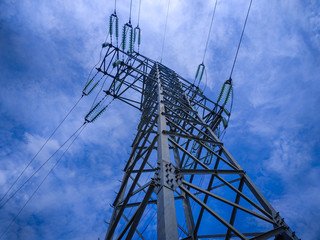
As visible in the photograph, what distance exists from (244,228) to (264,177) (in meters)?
17.4

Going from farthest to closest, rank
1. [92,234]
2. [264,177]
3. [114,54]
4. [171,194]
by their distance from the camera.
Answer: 1. [264,177]
2. [92,234]
3. [114,54]
4. [171,194]

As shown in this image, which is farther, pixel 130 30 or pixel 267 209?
pixel 130 30

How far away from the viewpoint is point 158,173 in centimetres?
355

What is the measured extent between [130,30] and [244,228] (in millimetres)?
64955

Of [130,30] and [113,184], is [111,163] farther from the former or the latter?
[130,30]

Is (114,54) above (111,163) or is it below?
below

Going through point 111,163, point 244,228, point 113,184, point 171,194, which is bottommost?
point 171,194

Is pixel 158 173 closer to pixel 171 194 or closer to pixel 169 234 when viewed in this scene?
pixel 171 194

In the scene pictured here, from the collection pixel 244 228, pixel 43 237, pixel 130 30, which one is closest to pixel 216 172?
pixel 130 30

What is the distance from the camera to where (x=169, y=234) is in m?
2.42

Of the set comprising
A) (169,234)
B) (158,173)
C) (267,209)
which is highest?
(158,173)

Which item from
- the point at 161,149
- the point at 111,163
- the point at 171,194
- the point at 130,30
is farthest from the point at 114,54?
the point at 111,163

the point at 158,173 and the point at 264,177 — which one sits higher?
the point at 264,177

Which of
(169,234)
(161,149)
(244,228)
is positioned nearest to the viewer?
(169,234)
